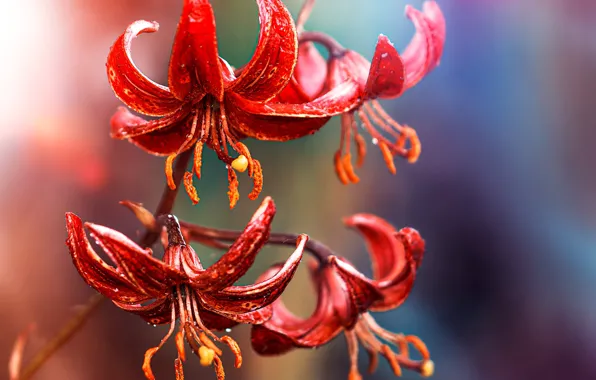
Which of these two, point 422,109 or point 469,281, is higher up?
point 422,109

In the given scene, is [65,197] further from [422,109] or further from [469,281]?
[469,281]

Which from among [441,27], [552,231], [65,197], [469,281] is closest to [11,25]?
[65,197]

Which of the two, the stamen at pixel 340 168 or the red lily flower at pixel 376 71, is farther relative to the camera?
the stamen at pixel 340 168

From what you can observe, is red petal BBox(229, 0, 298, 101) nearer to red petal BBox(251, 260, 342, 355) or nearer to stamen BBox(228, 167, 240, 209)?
stamen BBox(228, 167, 240, 209)

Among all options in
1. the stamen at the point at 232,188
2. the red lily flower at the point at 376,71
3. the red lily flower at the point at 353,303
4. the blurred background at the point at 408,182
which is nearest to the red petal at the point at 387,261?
the red lily flower at the point at 353,303

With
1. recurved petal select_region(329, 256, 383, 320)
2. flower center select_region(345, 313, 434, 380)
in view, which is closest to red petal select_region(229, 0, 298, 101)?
recurved petal select_region(329, 256, 383, 320)

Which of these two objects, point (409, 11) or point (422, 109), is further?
point (422, 109)

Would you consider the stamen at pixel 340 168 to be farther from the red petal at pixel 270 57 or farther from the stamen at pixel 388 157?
the red petal at pixel 270 57

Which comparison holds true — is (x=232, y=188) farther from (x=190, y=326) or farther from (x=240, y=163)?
(x=190, y=326)
